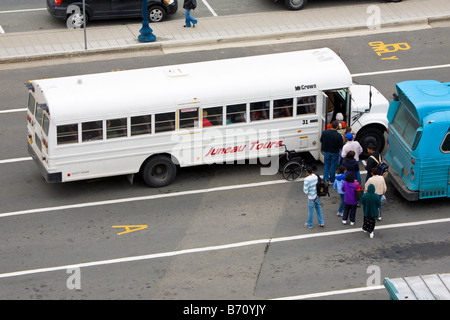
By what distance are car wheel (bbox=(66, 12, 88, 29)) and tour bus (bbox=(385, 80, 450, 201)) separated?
11.5 meters

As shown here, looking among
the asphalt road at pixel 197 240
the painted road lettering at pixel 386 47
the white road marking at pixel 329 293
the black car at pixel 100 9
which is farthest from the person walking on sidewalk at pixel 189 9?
the white road marking at pixel 329 293

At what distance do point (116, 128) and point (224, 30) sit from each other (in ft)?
29.4

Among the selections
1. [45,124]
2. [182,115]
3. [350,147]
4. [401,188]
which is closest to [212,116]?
[182,115]

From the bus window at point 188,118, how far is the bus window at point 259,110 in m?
1.25

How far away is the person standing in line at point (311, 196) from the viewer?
16.1 metres

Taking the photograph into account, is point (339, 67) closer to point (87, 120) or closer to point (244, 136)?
point (244, 136)

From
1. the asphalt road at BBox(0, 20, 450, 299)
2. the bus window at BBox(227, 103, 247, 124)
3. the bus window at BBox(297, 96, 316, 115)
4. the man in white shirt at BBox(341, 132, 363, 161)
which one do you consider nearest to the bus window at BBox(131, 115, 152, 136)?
the asphalt road at BBox(0, 20, 450, 299)

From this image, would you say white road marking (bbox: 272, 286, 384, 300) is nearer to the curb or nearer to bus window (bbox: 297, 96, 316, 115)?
bus window (bbox: 297, 96, 316, 115)

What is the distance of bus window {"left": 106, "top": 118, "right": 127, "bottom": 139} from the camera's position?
17484 millimetres

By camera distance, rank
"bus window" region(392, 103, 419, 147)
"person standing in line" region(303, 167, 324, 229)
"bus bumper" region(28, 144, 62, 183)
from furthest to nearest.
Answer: "bus bumper" region(28, 144, 62, 183) < "bus window" region(392, 103, 419, 147) < "person standing in line" region(303, 167, 324, 229)

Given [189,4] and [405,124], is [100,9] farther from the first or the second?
[405,124]

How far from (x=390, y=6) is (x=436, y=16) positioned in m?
1.58

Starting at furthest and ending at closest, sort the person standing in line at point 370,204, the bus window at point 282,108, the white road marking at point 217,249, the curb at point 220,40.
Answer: the curb at point 220,40, the bus window at point 282,108, the person standing in line at point 370,204, the white road marking at point 217,249

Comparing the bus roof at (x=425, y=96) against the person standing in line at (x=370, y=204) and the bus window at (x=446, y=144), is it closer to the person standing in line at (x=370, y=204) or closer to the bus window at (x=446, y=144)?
the bus window at (x=446, y=144)
